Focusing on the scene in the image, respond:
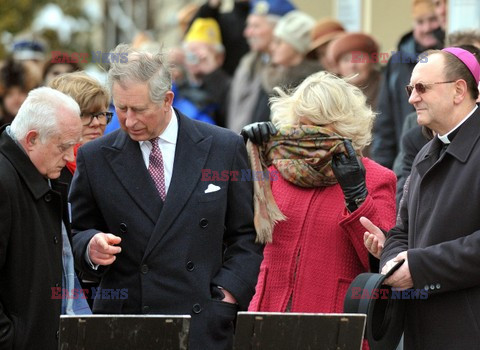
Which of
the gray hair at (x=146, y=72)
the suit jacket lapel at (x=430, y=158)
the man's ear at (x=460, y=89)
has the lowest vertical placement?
the suit jacket lapel at (x=430, y=158)

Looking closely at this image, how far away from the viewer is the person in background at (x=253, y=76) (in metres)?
10.2

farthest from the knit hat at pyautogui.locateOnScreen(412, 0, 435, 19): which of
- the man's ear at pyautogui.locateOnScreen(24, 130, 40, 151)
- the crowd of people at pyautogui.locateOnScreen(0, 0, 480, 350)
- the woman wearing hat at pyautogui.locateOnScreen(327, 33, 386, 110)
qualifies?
the man's ear at pyautogui.locateOnScreen(24, 130, 40, 151)

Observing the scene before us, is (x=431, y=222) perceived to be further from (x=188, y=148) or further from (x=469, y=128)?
(x=188, y=148)

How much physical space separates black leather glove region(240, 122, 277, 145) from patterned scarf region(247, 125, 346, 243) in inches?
1.3

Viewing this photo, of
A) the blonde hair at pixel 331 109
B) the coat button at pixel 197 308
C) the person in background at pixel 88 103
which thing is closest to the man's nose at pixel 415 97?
the blonde hair at pixel 331 109

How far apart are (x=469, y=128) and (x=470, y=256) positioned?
66 centimetres

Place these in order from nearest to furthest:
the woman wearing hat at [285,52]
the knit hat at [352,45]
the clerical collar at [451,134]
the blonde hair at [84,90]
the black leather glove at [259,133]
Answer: the clerical collar at [451,134] → the black leather glove at [259,133] → the blonde hair at [84,90] → the knit hat at [352,45] → the woman wearing hat at [285,52]

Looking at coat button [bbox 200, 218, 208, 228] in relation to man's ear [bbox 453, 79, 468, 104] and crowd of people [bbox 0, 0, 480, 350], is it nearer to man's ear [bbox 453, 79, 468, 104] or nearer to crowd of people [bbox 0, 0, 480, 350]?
crowd of people [bbox 0, 0, 480, 350]

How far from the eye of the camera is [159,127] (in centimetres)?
555

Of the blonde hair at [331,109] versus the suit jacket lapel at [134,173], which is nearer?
the suit jacket lapel at [134,173]

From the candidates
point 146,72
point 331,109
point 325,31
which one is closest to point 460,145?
point 331,109

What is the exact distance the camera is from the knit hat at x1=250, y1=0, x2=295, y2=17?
11.5 meters

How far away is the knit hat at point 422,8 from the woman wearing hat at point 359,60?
532 millimetres

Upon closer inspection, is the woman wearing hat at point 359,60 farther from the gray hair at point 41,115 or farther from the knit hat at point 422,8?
the gray hair at point 41,115
